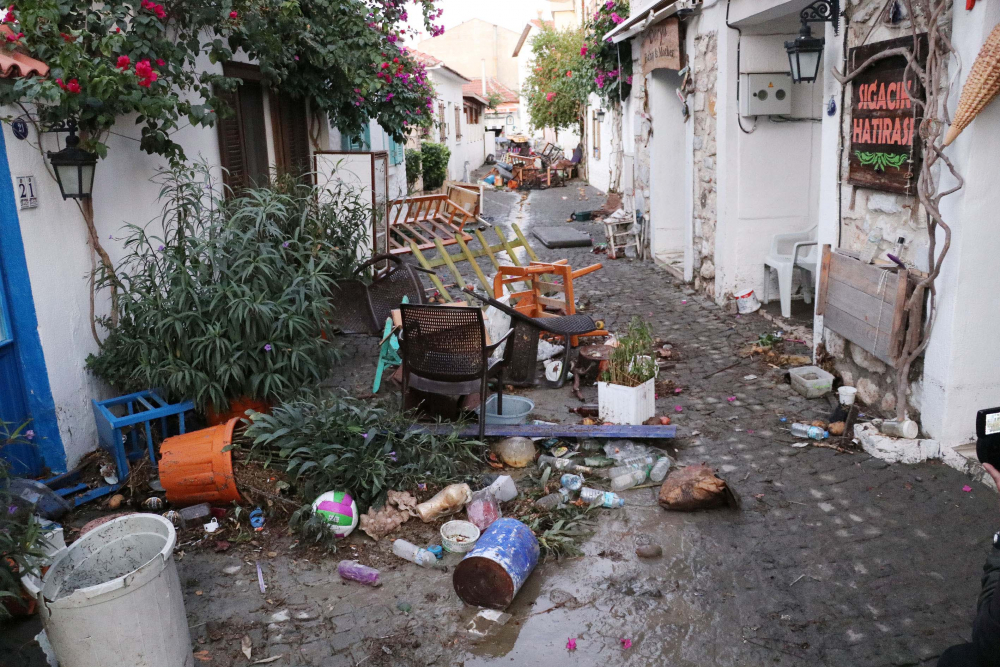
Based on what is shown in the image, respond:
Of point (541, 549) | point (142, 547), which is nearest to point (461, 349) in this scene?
point (541, 549)

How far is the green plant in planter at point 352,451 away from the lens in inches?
157

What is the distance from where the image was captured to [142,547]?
3.01m

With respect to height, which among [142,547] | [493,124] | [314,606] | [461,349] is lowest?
[314,606]

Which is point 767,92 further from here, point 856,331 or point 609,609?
point 609,609

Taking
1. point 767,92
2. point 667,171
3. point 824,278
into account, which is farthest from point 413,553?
point 667,171

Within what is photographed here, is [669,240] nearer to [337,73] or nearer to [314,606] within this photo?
[337,73]

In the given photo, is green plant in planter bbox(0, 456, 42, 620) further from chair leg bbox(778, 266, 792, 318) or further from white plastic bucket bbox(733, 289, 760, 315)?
white plastic bucket bbox(733, 289, 760, 315)

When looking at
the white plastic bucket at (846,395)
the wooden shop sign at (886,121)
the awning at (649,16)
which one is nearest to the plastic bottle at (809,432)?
the white plastic bucket at (846,395)

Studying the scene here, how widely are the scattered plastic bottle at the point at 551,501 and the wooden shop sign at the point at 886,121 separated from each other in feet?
8.68

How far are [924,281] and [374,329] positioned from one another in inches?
152

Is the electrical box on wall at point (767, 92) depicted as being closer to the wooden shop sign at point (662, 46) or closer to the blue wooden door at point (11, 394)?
the wooden shop sign at point (662, 46)

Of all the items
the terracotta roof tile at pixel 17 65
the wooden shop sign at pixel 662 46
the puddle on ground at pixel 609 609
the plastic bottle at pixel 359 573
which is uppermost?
the wooden shop sign at pixel 662 46

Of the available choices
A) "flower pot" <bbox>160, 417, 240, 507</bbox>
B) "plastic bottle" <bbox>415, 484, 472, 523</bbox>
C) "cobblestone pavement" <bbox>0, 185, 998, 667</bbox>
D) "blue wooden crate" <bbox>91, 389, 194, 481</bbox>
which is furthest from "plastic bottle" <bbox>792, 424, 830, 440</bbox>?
"blue wooden crate" <bbox>91, 389, 194, 481</bbox>

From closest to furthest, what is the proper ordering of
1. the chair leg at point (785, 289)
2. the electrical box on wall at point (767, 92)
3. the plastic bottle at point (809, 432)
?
the plastic bottle at point (809, 432), the chair leg at point (785, 289), the electrical box on wall at point (767, 92)
